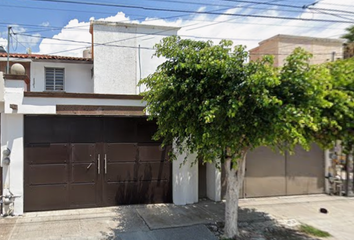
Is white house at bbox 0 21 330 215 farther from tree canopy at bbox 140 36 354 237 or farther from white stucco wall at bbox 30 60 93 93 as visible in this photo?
white stucco wall at bbox 30 60 93 93

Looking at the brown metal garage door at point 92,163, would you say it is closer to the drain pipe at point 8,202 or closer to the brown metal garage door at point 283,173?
the drain pipe at point 8,202

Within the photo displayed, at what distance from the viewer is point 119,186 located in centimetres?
698

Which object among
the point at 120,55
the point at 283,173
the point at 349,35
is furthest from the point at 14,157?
the point at 349,35

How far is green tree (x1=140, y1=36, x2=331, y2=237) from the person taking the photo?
12.6 ft

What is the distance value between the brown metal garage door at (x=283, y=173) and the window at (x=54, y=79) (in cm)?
978

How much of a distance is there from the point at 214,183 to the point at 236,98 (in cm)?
395

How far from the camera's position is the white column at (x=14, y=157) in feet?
20.3

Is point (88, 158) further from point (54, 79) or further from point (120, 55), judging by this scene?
point (54, 79)

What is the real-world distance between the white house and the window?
235 inches

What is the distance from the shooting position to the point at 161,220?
597cm

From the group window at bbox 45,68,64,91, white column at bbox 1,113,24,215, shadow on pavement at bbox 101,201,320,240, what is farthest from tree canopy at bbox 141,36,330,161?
window at bbox 45,68,64,91

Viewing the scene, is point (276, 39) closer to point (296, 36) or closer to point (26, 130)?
point (296, 36)

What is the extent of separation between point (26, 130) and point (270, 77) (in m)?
5.70

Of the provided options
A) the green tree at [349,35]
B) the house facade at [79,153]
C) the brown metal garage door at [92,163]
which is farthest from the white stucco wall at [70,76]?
the green tree at [349,35]
